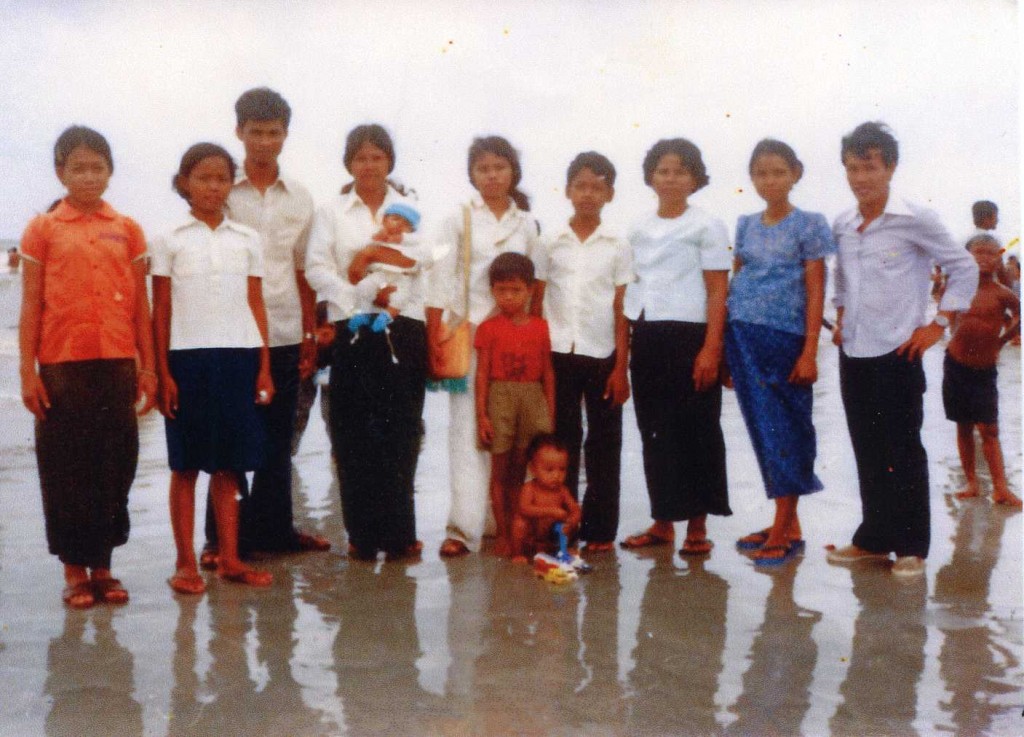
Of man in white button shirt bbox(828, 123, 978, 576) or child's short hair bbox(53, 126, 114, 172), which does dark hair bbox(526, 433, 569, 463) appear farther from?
child's short hair bbox(53, 126, 114, 172)

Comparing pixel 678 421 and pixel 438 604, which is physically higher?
pixel 678 421

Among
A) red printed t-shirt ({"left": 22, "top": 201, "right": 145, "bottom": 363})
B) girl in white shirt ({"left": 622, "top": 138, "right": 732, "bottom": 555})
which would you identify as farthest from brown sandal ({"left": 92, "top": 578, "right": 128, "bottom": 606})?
girl in white shirt ({"left": 622, "top": 138, "right": 732, "bottom": 555})

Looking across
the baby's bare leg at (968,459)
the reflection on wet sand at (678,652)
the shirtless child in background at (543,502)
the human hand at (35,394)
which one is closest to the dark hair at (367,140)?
the shirtless child in background at (543,502)

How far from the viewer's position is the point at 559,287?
4.38 meters

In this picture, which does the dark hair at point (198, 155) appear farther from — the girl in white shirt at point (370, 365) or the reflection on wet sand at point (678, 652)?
the reflection on wet sand at point (678, 652)

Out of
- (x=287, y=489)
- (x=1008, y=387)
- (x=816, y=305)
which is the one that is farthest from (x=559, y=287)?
(x=1008, y=387)

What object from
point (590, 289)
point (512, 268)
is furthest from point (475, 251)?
point (590, 289)

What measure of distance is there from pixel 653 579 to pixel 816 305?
1218mm

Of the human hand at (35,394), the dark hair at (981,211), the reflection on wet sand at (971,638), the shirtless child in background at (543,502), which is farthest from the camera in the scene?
the dark hair at (981,211)

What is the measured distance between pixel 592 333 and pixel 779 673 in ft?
5.51

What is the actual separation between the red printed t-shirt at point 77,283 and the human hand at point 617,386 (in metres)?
1.82

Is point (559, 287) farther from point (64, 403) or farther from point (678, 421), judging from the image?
point (64, 403)

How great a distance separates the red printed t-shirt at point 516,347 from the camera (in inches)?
167

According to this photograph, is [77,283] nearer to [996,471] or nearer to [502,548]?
[502,548]
